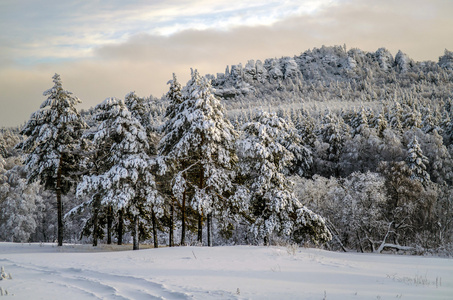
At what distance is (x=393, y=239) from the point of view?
38.4m

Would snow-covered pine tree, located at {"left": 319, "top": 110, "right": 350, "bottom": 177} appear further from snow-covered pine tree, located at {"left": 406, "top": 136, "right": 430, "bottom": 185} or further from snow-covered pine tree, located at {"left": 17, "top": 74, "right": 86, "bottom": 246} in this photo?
snow-covered pine tree, located at {"left": 17, "top": 74, "right": 86, "bottom": 246}

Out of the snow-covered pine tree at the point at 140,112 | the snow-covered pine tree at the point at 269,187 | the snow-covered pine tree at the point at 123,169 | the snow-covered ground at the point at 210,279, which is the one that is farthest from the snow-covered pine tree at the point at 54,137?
the snow-covered pine tree at the point at 269,187

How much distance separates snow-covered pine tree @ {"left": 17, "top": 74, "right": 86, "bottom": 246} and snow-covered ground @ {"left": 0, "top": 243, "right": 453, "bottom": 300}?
12.1 metres

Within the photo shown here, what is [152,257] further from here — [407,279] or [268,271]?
[407,279]

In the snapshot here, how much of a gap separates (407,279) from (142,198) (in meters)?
17.8

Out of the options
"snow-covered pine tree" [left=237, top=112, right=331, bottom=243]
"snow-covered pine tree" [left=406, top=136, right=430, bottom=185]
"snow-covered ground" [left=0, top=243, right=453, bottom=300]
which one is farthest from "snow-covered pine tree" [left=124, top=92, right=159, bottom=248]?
"snow-covered pine tree" [left=406, top=136, right=430, bottom=185]

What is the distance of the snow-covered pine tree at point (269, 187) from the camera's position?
72.4 ft

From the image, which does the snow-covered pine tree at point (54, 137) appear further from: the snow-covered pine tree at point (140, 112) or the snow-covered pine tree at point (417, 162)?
the snow-covered pine tree at point (417, 162)

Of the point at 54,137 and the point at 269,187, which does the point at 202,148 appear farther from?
the point at 54,137

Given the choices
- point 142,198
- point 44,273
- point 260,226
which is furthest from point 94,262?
point 260,226

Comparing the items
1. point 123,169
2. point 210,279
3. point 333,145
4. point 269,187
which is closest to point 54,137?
point 123,169

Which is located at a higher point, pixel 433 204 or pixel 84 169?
pixel 84 169

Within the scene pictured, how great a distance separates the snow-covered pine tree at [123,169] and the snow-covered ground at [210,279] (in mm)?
8340

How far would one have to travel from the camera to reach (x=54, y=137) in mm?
23953
